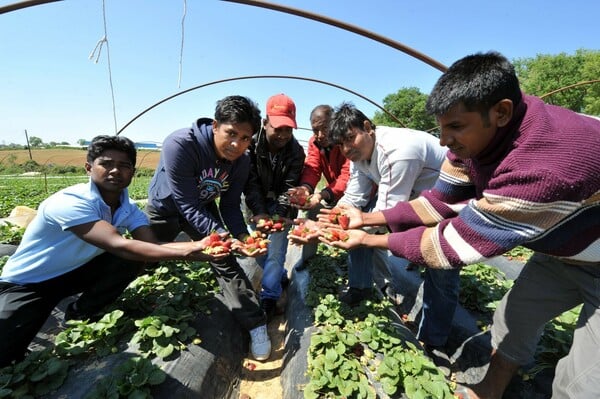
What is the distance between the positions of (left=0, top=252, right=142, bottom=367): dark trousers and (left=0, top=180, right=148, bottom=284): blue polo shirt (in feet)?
0.28

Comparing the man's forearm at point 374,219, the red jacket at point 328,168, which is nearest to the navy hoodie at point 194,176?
the red jacket at point 328,168

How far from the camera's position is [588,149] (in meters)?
1.18

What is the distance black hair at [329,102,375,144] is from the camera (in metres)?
2.41

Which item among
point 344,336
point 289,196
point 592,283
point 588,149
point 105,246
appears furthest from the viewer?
point 289,196

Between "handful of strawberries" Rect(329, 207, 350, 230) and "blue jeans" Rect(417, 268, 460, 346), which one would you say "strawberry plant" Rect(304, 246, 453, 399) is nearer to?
"blue jeans" Rect(417, 268, 460, 346)

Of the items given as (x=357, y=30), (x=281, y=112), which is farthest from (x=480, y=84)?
(x=357, y=30)

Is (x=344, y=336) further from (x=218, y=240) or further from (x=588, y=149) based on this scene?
(x=588, y=149)

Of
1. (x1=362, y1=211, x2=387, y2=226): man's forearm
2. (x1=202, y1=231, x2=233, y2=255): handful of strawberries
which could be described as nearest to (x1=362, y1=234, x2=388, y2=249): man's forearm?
(x1=362, y1=211, x2=387, y2=226): man's forearm

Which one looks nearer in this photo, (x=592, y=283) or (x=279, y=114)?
(x=592, y=283)

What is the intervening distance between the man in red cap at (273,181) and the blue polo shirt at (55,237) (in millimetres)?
1384

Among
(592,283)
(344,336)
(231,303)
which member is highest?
(592,283)

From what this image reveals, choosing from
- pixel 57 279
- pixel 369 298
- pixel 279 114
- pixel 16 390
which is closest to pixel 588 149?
pixel 369 298

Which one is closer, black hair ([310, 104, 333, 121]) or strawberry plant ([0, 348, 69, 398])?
strawberry plant ([0, 348, 69, 398])

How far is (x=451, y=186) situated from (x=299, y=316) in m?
1.80
